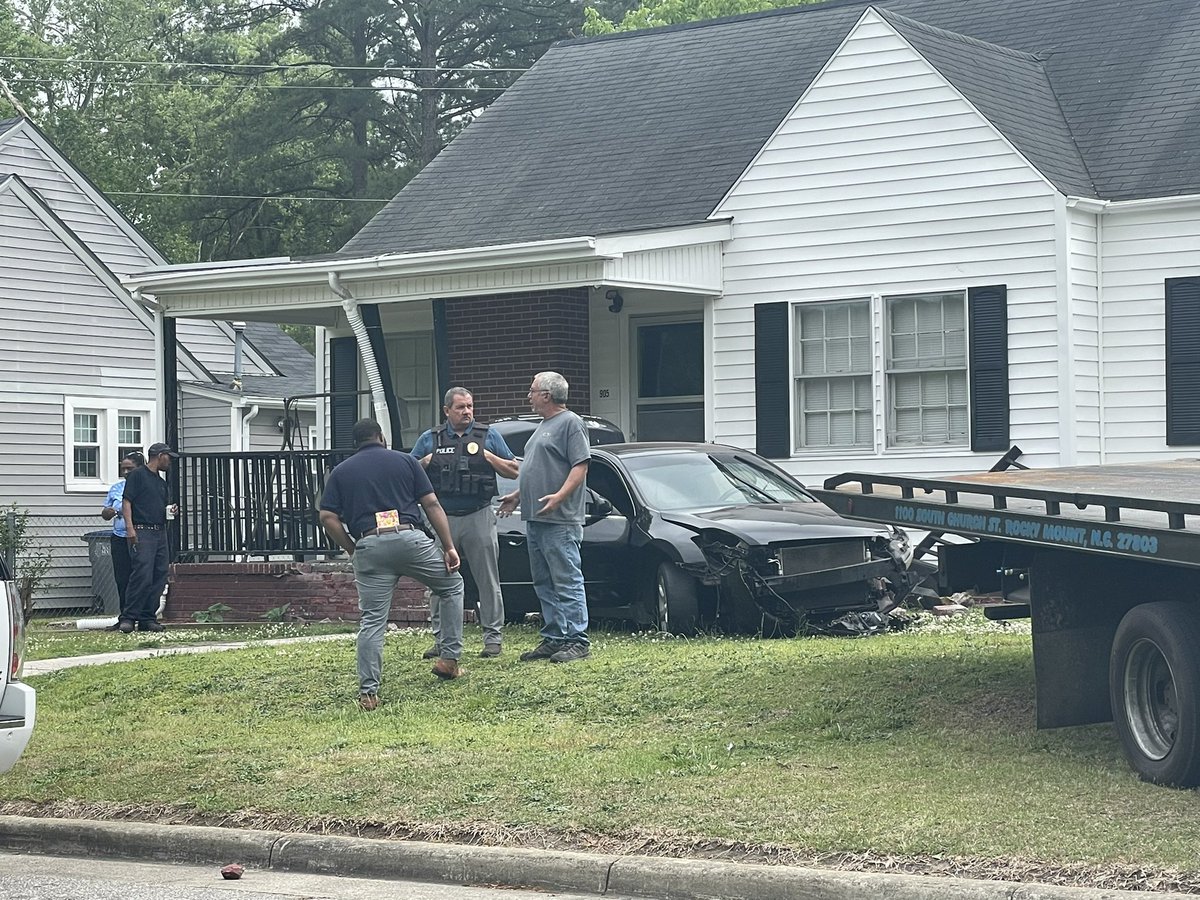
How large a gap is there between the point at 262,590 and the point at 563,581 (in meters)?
6.96

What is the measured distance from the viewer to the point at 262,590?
58.7 ft

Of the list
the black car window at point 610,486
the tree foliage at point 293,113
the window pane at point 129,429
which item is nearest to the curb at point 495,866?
the black car window at point 610,486

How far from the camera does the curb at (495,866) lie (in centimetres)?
627

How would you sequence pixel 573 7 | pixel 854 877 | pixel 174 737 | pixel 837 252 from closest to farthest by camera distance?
pixel 854 877, pixel 174 737, pixel 837 252, pixel 573 7


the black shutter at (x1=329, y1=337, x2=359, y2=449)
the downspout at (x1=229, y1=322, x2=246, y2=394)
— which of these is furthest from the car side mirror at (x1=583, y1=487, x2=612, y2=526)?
the downspout at (x1=229, y1=322, x2=246, y2=394)

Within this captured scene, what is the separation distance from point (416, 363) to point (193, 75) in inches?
1276

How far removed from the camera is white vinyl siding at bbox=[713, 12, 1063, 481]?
52.8ft

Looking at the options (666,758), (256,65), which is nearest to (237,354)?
(256,65)

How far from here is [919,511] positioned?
28.4ft

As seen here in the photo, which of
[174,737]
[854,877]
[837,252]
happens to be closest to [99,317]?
[837,252]

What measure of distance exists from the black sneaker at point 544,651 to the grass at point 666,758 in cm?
17

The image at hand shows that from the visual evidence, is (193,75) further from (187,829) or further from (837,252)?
(187,829)

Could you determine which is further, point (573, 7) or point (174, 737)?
point (573, 7)

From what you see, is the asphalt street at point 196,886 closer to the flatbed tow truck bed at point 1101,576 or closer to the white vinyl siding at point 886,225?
the flatbed tow truck bed at point 1101,576
